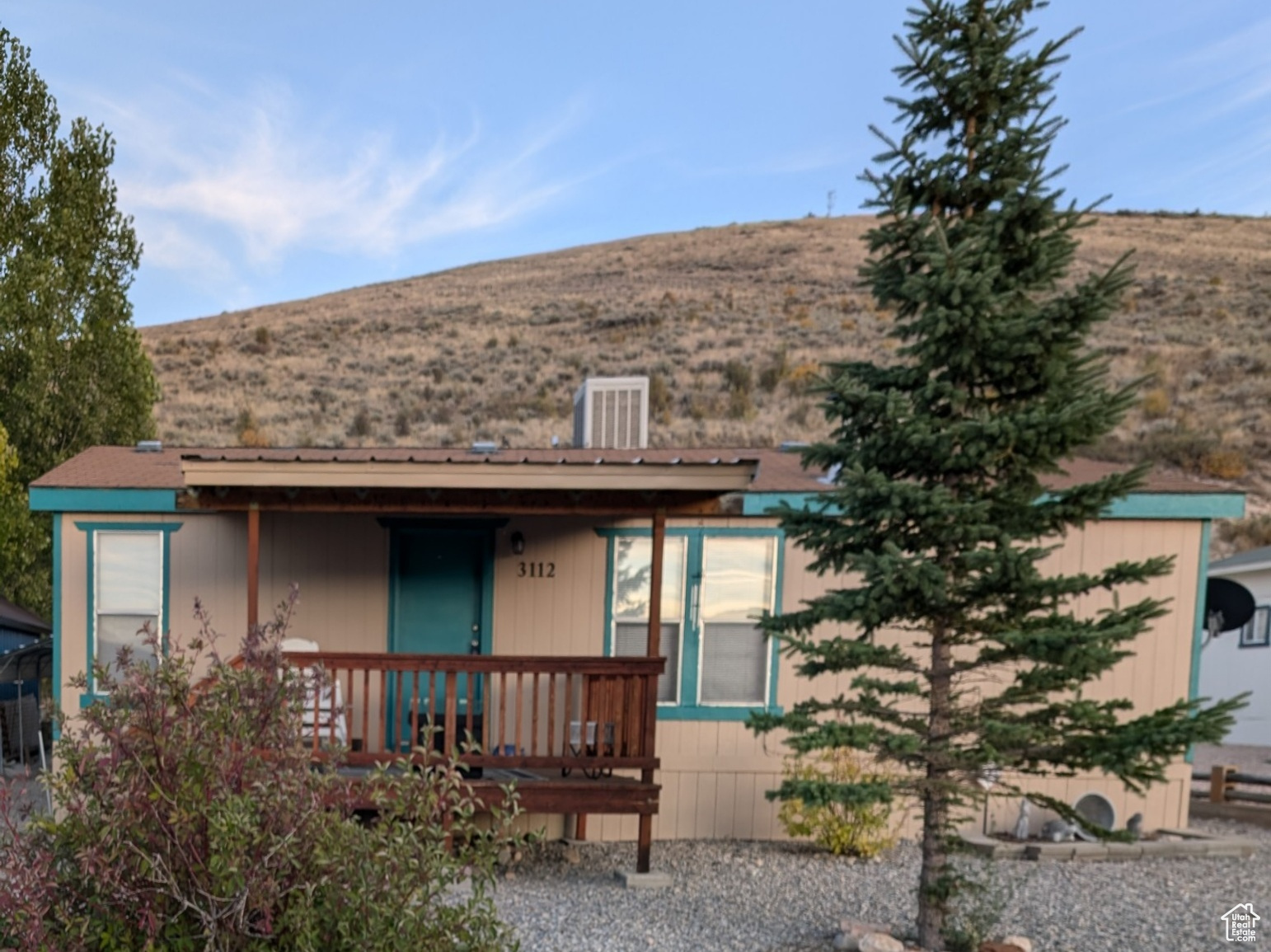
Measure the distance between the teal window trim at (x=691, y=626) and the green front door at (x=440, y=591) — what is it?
0.97 meters

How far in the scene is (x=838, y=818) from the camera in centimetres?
649

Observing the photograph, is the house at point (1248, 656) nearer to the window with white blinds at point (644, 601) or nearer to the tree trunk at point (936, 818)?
the window with white blinds at point (644, 601)

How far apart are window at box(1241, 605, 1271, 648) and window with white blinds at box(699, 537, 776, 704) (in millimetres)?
8265

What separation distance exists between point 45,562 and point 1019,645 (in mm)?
11423

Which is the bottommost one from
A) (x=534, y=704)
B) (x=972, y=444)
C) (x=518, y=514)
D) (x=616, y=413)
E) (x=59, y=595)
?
(x=534, y=704)

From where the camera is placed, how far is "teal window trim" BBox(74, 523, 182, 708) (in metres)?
6.70

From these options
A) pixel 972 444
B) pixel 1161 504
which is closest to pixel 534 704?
pixel 972 444

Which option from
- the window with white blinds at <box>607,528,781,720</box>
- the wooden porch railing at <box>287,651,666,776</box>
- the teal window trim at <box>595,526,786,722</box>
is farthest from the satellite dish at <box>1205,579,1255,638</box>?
the wooden porch railing at <box>287,651,666,776</box>

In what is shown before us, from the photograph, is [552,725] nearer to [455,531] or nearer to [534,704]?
[534,704]

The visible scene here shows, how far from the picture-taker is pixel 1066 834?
272 inches

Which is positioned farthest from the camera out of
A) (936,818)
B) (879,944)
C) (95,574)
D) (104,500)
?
(95,574)

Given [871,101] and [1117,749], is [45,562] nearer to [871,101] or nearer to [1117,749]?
[871,101]

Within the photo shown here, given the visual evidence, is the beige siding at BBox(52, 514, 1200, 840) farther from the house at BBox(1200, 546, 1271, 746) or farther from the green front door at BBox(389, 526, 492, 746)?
the house at BBox(1200, 546, 1271, 746)

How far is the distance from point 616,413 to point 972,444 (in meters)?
4.75
